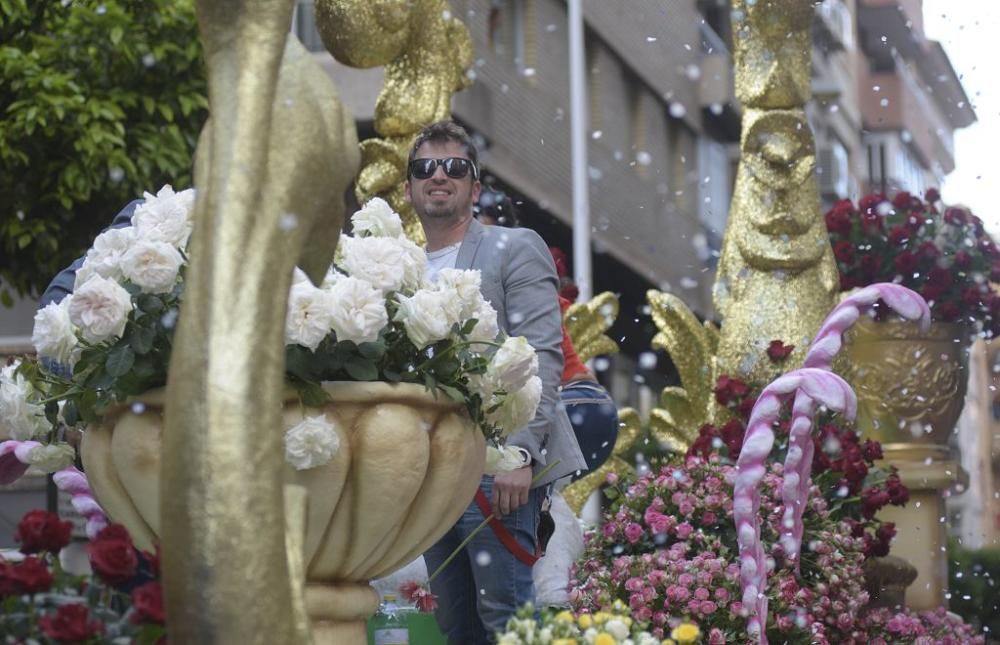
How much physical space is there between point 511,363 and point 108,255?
30.1 inches

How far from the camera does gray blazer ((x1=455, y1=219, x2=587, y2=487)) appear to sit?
15.1ft

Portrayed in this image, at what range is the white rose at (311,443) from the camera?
319cm

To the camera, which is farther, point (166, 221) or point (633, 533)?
point (633, 533)

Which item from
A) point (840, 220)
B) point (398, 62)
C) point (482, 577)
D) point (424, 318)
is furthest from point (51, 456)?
point (840, 220)

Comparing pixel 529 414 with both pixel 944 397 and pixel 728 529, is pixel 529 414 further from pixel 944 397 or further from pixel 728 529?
pixel 944 397

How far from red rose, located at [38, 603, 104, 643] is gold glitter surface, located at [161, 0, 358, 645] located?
432 mm

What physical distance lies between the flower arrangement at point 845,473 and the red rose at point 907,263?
1456 millimetres

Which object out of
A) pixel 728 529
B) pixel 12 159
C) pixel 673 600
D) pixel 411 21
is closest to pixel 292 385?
pixel 673 600

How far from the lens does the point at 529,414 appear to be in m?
3.81

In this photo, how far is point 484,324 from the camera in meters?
3.76

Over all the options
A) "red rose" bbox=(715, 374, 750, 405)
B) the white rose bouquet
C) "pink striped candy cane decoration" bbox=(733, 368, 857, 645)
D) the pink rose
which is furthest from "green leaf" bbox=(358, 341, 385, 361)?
"red rose" bbox=(715, 374, 750, 405)

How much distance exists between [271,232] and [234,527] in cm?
29

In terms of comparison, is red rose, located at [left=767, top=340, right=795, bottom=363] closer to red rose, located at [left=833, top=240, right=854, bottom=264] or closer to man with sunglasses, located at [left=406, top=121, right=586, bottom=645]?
red rose, located at [left=833, top=240, right=854, bottom=264]

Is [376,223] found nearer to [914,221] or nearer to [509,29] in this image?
[914,221]
